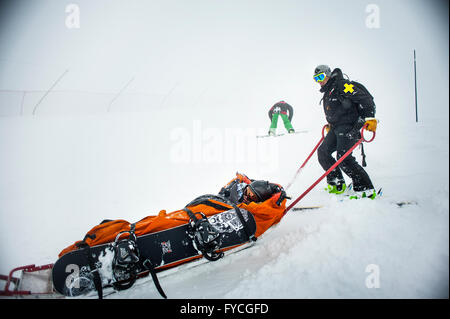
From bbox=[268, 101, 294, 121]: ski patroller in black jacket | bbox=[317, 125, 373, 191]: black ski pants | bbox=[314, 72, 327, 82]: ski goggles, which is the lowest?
bbox=[317, 125, 373, 191]: black ski pants

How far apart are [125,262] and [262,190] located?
1.45 metres

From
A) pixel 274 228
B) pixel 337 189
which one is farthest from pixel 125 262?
pixel 337 189

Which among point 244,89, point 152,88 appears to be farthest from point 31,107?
point 244,89

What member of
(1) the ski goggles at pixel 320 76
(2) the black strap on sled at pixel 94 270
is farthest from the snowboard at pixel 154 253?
(1) the ski goggles at pixel 320 76

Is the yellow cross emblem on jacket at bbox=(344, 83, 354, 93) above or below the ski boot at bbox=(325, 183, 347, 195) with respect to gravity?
above

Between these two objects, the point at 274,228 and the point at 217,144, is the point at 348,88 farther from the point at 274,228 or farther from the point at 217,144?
the point at 217,144

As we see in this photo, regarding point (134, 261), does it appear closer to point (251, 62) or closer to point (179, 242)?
point (179, 242)

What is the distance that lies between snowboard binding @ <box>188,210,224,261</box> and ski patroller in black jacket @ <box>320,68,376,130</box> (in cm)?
226

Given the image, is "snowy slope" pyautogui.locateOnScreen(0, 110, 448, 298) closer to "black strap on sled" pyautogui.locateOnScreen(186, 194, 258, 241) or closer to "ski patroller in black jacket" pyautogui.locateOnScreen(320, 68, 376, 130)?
"black strap on sled" pyautogui.locateOnScreen(186, 194, 258, 241)

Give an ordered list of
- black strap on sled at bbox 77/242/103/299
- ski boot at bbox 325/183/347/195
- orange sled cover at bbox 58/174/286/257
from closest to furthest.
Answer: black strap on sled at bbox 77/242/103/299 → orange sled cover at bbox 58/174/286/257 → ski boot at bbox 325/183/347/195

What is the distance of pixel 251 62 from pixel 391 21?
1021 centimetres

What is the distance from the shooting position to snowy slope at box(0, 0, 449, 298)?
1.65 meters

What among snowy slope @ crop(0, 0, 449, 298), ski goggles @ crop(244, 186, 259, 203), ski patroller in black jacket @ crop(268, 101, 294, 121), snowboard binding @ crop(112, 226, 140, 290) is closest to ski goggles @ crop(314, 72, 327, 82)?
snowy slope @ crop(0, 0, 449, 298)

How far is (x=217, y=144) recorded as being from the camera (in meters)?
7.23
